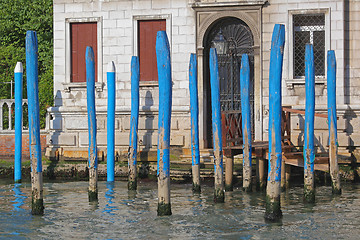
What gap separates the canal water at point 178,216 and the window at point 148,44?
2832 millimetres

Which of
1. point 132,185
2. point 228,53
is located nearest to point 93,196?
point 132,185

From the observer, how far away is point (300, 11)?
14.1 meters

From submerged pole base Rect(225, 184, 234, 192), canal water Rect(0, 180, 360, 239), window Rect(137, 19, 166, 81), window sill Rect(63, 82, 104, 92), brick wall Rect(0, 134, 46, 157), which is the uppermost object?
window Rect(137, 19, 166, 81)

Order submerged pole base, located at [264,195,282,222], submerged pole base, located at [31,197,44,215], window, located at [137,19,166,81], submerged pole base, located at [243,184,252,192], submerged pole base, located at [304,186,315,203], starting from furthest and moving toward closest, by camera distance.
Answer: window, located at [137,19,166,81] < submerged pole base, located at [243,184,252,192] < submerged pole base, located at [304,186,315,203] < submerged pole base, located at [31,197,44,215] < submerged pole base, located at [264,195,282,222]

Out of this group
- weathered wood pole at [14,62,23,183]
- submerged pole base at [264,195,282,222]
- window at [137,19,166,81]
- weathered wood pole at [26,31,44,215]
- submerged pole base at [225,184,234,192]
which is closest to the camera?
submerged pole base at [264,195,282,222]

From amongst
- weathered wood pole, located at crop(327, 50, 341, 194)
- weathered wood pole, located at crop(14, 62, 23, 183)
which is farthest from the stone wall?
weathered wood pole, located at crop(327, 50, 341, 194)

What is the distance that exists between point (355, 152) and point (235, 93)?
2767mm

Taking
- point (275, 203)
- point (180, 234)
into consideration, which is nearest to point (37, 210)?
point (180, 234)

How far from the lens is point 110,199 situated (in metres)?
12.0

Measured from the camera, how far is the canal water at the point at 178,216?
356 inches

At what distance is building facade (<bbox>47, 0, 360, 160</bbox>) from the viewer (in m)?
14.0

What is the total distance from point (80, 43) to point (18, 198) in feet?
13.5

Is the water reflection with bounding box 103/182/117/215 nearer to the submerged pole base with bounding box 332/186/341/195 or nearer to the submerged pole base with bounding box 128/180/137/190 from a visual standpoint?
the submerged pole base with bounding box 128/180/137/190

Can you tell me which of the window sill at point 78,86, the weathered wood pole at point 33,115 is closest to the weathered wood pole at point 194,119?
the window sill at point 78,86
